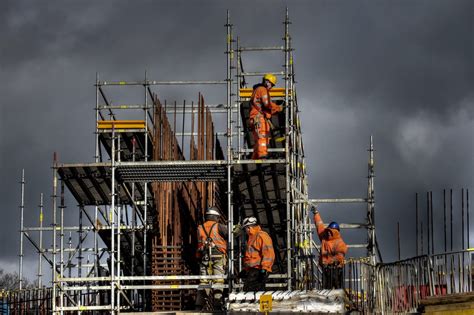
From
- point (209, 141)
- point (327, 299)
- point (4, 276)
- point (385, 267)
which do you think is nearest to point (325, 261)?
point (385, 267)

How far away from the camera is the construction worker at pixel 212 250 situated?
30203mm

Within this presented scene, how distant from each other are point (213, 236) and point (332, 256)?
313 centimetres

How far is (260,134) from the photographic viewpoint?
3098 centimetres

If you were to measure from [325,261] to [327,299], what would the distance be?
401 centimetres

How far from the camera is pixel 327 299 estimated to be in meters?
26.7

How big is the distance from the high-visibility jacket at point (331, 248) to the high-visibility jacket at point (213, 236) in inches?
101

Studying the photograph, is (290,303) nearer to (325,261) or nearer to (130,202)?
(325,261)

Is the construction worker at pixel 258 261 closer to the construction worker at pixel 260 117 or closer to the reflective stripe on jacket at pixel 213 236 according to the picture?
the reflective stripe on jacket at pixel 213 236

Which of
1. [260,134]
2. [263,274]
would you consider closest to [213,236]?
[263,274]

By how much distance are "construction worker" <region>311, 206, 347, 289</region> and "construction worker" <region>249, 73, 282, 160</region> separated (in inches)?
104

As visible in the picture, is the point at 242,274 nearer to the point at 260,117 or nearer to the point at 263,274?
the point at 263,274

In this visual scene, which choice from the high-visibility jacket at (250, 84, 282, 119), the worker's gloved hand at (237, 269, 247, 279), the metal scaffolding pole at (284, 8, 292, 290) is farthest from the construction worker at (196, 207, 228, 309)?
the high-visibility jacket at (250, 84, 282, 119)

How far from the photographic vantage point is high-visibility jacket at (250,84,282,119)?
3106 centimetres

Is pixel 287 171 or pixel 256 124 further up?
pixel 256 124
